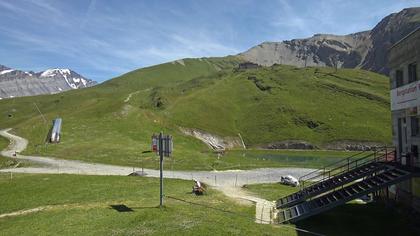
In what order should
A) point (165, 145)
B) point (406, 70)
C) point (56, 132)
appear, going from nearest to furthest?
1. point (165, 145)
2. point (406, 70)
3. point (56, 132)

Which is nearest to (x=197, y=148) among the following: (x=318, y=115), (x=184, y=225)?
(x=318, y=115)

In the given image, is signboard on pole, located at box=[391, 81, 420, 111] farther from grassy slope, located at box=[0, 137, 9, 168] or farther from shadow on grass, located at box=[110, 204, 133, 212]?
grassy slope, located at box=[0, 137, 9, 168]

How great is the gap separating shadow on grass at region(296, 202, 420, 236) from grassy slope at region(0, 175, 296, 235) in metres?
3.48

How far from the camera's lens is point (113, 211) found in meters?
30.7

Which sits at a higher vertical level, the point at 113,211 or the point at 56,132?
the point at 56,132

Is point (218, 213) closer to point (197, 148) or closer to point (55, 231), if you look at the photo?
point (55, 231)

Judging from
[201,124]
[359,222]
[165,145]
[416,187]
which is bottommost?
[359,222]

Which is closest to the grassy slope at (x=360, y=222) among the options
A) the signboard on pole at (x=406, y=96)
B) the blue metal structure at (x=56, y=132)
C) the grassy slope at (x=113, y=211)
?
the grassy slope at (x=113, y=211)

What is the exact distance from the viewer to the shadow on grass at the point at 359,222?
94.0ft

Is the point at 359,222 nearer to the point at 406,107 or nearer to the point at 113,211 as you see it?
the point at 406,107

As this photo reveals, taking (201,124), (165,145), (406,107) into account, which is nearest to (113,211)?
(165,145)

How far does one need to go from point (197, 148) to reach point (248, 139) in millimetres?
41786

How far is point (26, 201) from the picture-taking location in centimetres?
3512

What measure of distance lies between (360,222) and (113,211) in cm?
1814
